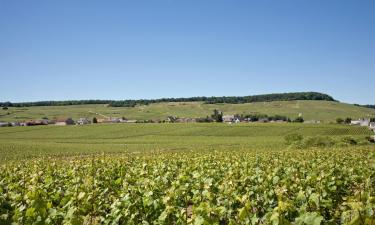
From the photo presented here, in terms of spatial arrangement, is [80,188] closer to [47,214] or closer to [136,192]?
[136,192]

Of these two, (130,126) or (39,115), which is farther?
(39,115)

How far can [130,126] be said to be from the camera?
11669cm

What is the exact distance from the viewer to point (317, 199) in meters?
8.70

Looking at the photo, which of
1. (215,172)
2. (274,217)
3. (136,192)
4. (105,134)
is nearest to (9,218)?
(136,192)

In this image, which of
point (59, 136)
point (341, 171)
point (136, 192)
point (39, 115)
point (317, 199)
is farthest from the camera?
point (39, 115)

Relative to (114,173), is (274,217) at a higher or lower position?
higher

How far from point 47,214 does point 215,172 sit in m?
10.5

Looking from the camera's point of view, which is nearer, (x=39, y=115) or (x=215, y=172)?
(x=215, y=172)

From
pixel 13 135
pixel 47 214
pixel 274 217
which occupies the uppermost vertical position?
pixel 274 217

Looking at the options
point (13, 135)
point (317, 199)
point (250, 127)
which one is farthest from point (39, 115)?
point (317, 199)

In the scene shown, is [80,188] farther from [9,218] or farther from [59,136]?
[59,136]

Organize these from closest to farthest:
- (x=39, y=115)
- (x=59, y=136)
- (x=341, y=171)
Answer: (x=341, y=171), (x=59, y=136), (x=39, y=115)

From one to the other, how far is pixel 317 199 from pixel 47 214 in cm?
574

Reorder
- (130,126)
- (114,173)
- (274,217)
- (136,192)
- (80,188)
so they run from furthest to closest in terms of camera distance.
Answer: (130,126) < (114,173) < (80,188) < (136,192) < (274,217)
